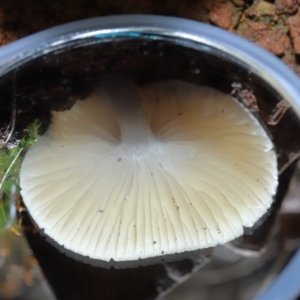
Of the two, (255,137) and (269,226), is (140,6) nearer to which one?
(255,137)

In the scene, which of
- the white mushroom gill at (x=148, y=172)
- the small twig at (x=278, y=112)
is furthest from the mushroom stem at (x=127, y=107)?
the small twig at (x=278, y=112)

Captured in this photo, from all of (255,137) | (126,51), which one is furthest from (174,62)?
(255,137)

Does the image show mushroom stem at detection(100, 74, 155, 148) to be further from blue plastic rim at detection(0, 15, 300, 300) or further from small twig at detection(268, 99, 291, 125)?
small twig at detection(268, 99, 291, 125)

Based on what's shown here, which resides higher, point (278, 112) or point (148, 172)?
point (278, 112)

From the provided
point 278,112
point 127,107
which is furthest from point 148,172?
point 278,112

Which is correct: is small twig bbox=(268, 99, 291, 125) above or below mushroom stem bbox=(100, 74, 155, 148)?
above

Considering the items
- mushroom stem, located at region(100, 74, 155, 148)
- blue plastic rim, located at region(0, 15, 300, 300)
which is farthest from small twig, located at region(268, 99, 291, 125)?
mushroom stem, located at region(100, 74, 155, 148)

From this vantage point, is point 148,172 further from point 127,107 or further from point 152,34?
point 152,34
